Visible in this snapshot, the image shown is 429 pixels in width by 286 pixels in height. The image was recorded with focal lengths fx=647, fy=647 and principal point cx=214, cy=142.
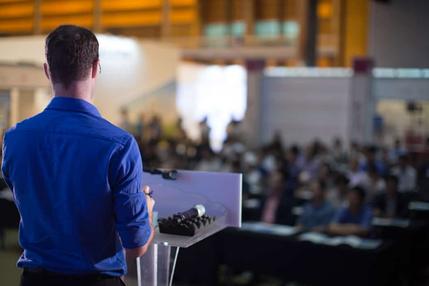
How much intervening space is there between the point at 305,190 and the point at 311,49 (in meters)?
8.51

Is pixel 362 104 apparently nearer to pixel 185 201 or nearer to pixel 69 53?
pixel 185 201

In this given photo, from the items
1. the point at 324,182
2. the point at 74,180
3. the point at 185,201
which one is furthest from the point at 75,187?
the point at 324,182

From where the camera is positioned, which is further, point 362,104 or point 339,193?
point 362,104

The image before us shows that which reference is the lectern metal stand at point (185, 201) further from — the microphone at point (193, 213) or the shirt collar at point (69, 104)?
the shirt collar at point (69, 104)

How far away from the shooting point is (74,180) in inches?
63.2

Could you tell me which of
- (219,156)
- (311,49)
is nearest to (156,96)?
(311,49)

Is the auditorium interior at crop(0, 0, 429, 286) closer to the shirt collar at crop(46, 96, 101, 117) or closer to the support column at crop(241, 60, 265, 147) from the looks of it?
the support column at crop(241, 60, 265, 147)

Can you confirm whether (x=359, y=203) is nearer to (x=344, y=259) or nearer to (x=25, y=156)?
(x=344, y=259)

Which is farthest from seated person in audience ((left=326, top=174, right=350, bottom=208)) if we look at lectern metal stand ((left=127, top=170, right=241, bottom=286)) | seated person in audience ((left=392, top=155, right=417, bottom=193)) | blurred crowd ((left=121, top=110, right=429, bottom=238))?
lectern metal stand ((left=127, top=170, right=241, bottom=286))

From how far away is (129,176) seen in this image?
62.3 inches

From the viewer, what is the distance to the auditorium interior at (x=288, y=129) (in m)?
5.20

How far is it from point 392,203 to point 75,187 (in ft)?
19.7

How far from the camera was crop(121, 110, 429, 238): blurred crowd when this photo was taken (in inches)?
245

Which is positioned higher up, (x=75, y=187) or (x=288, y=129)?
(x=75, y=187)
